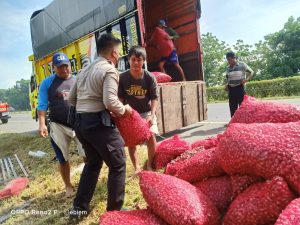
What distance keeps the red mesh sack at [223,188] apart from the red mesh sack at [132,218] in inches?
15.8

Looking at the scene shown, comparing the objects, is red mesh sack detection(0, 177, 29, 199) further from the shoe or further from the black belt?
the black belt

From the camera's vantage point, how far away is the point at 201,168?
242cm

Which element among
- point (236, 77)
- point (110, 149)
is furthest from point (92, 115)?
point (236, 77)

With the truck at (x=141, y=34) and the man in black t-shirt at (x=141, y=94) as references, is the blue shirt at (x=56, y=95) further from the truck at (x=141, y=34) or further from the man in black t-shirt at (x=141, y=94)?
the truck at (x=141, y=34)

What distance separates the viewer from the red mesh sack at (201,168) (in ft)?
7.76

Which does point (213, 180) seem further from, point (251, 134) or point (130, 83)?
point (130, 83)

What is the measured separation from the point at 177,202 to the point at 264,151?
596 millimetres

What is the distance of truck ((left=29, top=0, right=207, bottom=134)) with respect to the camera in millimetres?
6105

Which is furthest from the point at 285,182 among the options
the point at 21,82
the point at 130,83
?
the point at 21,82

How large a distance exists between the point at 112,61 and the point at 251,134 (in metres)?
1.53

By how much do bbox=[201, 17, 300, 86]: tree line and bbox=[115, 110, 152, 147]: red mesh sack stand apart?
29545 millimetres

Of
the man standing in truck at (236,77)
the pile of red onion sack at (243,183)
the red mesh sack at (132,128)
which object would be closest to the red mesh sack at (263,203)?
the pile of red onion sack at (243,183)

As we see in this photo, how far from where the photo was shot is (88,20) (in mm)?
7211

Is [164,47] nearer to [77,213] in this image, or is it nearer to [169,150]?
[169,150]
